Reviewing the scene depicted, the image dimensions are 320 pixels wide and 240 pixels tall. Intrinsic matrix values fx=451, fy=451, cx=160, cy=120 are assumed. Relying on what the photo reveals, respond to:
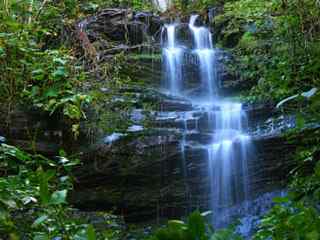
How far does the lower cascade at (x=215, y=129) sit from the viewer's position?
23.0ft

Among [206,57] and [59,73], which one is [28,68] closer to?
[59,73]

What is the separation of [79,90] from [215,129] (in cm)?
332

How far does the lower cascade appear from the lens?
7.01 metres

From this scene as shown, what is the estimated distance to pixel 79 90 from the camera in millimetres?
4926

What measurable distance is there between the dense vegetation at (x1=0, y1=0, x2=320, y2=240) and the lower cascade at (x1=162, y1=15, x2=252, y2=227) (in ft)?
2.02

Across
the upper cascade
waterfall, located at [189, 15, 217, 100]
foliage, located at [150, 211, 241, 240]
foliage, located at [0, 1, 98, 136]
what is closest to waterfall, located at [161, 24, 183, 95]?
waterfall, located at [189, 15, 217, 100]

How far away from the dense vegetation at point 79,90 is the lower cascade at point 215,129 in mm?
617

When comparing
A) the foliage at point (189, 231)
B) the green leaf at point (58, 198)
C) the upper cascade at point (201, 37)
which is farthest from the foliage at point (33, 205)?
the upper cascade at point (201, 37)

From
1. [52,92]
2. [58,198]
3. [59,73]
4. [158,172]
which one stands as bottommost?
[158,172]

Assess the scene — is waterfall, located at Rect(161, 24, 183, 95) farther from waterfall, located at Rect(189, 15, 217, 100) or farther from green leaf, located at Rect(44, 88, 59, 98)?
green leaf, located at Rect(44, 88, 59, 98)

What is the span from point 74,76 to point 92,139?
96.3 inches

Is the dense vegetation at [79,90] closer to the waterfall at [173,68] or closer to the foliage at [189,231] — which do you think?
the foliage at [189,231]

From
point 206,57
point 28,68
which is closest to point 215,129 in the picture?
point 206,57

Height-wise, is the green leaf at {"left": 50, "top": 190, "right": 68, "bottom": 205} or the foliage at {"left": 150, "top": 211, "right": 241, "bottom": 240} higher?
the foliage at {"left": 150, "top": 211, "right": 241, "bottom": 240}
